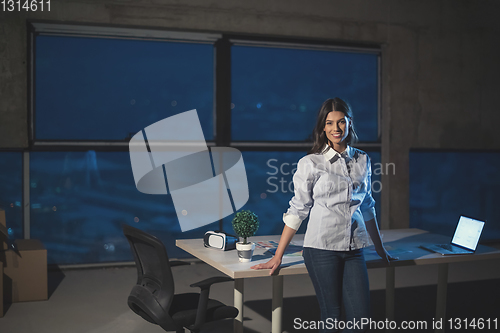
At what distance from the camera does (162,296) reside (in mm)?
2623

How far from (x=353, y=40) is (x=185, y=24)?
2.19m

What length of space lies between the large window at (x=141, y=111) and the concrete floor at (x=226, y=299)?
0.58 meters

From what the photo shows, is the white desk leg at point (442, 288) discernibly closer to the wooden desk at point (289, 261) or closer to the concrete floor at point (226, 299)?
the wooden desk at point (289, 261)

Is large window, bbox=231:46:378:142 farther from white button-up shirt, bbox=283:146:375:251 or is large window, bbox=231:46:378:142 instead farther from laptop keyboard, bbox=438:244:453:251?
white button-up shirt, bbox=283:146:375:251

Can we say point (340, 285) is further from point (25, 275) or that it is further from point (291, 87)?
point (291, 87)

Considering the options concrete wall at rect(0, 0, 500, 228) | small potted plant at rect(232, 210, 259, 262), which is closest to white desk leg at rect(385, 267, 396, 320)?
small potted plant at rect(232, 210, 259, 262)

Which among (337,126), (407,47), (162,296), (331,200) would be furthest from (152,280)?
(407,47)

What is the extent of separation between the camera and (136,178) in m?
5.93

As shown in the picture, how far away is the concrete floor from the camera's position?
152 inches

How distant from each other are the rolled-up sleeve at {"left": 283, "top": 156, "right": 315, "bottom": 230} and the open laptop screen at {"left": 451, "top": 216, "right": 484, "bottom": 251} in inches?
49.5

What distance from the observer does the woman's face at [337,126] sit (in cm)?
255

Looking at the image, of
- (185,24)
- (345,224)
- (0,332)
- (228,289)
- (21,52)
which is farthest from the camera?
(185,24)

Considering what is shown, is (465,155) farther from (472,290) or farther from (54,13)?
(54,13)

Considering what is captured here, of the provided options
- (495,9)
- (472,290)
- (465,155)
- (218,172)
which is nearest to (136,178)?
(218,172)
